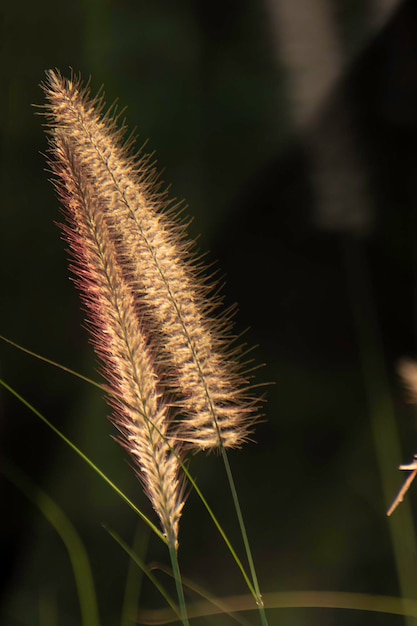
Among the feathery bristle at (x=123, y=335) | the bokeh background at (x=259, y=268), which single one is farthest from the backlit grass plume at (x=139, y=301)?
the bokeh background at (x=259, y=268)

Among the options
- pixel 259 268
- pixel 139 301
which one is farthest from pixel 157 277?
pixel 259 268

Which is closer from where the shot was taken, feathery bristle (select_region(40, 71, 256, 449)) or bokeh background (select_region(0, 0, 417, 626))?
feathery bristle (select_region(40, 71, 256, 449))

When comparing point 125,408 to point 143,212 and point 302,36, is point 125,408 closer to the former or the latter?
point 143,212

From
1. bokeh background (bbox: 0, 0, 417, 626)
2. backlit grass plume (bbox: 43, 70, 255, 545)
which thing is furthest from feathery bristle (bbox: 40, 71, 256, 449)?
bokeh background (bbox: 0, 0, 417, 626)

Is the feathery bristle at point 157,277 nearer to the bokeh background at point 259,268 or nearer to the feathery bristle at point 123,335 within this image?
the feathery bristle at point 123,335

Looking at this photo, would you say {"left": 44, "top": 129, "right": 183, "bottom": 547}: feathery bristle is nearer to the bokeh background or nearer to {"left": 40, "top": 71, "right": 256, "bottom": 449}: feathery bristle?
{"left": 40, "top": 71, "right": 256, "bottom": 449}: feathery bristle

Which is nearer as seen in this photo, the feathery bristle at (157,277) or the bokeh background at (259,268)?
the feathery bristle at (157,277)
